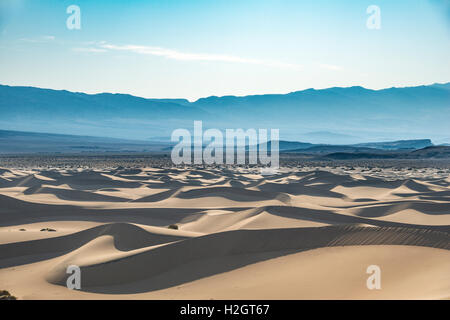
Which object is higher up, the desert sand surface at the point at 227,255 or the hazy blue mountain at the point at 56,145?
the desert sand surface at the point at 227,255

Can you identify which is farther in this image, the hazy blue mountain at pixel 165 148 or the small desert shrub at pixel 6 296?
the hazy blue mountain at pixel 165 148

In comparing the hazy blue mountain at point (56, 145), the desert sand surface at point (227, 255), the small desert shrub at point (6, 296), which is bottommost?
the hazy blue mountain at point (56, 145)

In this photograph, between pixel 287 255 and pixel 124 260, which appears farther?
pixel 287 255

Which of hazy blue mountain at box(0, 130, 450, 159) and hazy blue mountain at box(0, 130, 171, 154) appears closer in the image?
hazy blue mountain at box(0, 130, 450, 159)

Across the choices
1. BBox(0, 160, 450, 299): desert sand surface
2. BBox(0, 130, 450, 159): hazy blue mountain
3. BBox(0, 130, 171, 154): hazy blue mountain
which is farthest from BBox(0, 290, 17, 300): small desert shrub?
BBox(0, 130, 171, 154): hazy blue mountain

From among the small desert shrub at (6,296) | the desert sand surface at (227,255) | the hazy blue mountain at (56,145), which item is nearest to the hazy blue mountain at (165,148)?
the hazy blue mountain at (56,145)

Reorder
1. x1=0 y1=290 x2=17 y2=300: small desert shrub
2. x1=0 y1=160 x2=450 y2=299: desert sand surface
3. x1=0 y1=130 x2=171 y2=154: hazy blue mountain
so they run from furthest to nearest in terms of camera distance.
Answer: x1=0 y1=130 x2=171 y2=154: hazy blue mountain → x1=0 y1=160 x2=450 y2=299: desert sand surface → x1=0 y1=290 x2=17 y2=300: small desert shrub

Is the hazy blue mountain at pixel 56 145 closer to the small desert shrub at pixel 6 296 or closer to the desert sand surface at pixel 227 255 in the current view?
the desert sand surface at pixel 227 255

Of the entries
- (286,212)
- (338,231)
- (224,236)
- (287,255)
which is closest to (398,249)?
(338,231)

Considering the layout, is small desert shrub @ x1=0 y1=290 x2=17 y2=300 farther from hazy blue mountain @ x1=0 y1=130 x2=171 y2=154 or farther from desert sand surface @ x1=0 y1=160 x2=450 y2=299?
hazy blue mountain @ x1=0 y1=130 x2=171 y2=154

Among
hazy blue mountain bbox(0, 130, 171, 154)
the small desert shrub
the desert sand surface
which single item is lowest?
hazy blue mountain bbox(0, 130, 171, 154)
